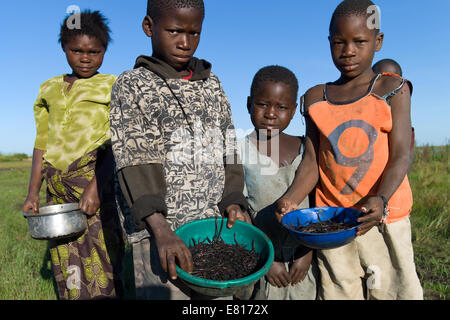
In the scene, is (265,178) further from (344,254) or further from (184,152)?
(184,152)

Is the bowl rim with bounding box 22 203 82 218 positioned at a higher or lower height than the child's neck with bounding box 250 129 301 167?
lower

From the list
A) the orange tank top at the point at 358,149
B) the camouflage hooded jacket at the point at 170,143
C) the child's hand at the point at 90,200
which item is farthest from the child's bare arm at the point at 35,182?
the orange tank top at the point at 358,149

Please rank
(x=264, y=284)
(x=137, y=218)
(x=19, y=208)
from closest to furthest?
(x=137, y=218), (x=264, y=284), (x=19, y=208)

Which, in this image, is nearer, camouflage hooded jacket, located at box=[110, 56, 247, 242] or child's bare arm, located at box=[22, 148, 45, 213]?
camouflage hooded jacket, located at box=[110, 56, 247, 242]

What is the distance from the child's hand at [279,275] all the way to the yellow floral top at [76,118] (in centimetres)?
181

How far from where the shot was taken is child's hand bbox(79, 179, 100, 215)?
2801mm

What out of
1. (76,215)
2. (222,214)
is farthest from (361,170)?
(76,215)

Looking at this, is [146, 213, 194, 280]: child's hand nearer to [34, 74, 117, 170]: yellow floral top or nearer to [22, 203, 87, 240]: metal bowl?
[22, 203, 87, 240]: metal bowl

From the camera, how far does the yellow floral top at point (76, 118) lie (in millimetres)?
2916

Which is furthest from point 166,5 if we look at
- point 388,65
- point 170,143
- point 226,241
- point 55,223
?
point 388,65

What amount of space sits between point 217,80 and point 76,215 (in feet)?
5.42

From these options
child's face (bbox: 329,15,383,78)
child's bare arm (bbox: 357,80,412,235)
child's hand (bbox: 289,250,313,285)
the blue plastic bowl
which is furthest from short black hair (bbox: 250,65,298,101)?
child's hand (bbox: 289,250,313,285)

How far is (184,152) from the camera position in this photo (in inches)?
76.0

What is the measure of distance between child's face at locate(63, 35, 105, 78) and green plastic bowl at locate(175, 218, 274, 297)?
1922 millimetres
